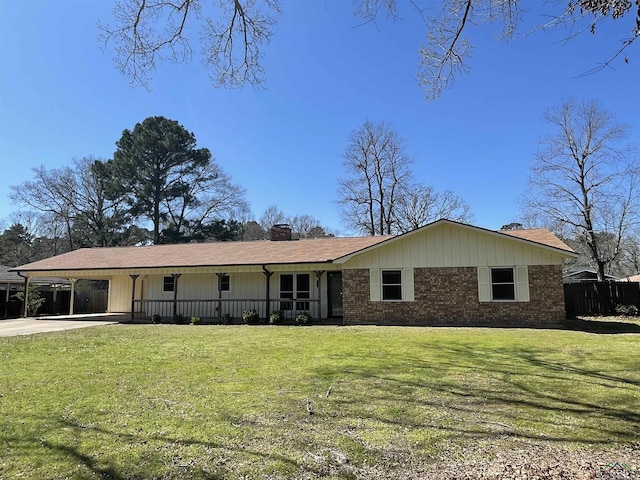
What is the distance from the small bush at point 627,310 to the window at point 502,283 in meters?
7.40

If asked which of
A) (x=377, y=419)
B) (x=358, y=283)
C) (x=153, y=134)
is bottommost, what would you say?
(x=377, y=419)

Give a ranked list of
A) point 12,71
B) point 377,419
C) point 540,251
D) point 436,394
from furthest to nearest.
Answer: point 540,251
point 12,71
point 436,394
point 377,419

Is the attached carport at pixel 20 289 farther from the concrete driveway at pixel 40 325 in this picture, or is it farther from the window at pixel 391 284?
the window at pixel 391 284

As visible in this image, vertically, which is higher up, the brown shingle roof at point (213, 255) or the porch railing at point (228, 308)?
the brown shingle roof at point (213, 255)

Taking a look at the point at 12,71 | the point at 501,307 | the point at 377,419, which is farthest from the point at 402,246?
the point at 12,71

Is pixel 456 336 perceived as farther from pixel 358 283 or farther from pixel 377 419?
pixel 377 419

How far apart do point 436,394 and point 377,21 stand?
4832 millimetres

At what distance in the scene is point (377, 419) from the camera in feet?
15.0

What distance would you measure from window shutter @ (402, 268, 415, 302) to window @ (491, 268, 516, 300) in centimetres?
285

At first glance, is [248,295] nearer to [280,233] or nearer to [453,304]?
[280,233]

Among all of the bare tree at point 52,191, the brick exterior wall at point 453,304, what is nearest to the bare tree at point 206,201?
the bare tree at point 52,191

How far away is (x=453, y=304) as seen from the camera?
15.1 metres

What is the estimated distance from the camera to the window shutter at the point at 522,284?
14539 millimetres

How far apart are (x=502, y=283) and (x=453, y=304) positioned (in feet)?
6.15
